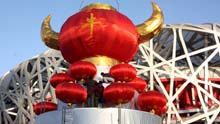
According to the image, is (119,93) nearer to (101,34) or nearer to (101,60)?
(101,60)

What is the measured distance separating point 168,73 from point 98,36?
605 inches

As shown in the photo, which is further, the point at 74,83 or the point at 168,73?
the point at 168,73

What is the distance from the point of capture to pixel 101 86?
54.4ft

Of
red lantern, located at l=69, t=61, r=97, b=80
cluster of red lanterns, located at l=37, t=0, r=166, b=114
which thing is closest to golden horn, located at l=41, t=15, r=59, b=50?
cluster of red lanterns, located at l=37, t=0, r=166, b=114

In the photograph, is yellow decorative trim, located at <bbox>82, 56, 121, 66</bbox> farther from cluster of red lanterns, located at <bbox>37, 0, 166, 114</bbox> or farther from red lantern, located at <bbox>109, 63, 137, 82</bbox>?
red lantern, located at <bbox>109, 63, 137, 82</bbox>

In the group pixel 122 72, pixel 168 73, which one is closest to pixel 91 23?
pixel 122 72

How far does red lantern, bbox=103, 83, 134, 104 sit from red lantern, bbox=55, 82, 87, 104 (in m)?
0.89

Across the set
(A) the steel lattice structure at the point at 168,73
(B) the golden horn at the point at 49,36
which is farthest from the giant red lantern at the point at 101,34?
(A) the steel lattice structure at the point at 168,73

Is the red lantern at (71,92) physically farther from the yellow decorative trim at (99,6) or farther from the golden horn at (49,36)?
the yellow decorative trim at (99,6)

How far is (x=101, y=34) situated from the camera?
666 inches

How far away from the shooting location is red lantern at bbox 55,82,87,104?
598 inches

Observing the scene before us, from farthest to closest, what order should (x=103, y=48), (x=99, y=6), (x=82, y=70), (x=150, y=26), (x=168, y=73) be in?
1. (x=168, y=73)
2. (x=99, y=6)
3. (x=150, y=26)
4. (x=103, y=48)
5. (x=82, y=70)

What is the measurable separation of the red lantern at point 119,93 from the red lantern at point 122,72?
0.59 metres

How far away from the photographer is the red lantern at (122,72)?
15852mm
